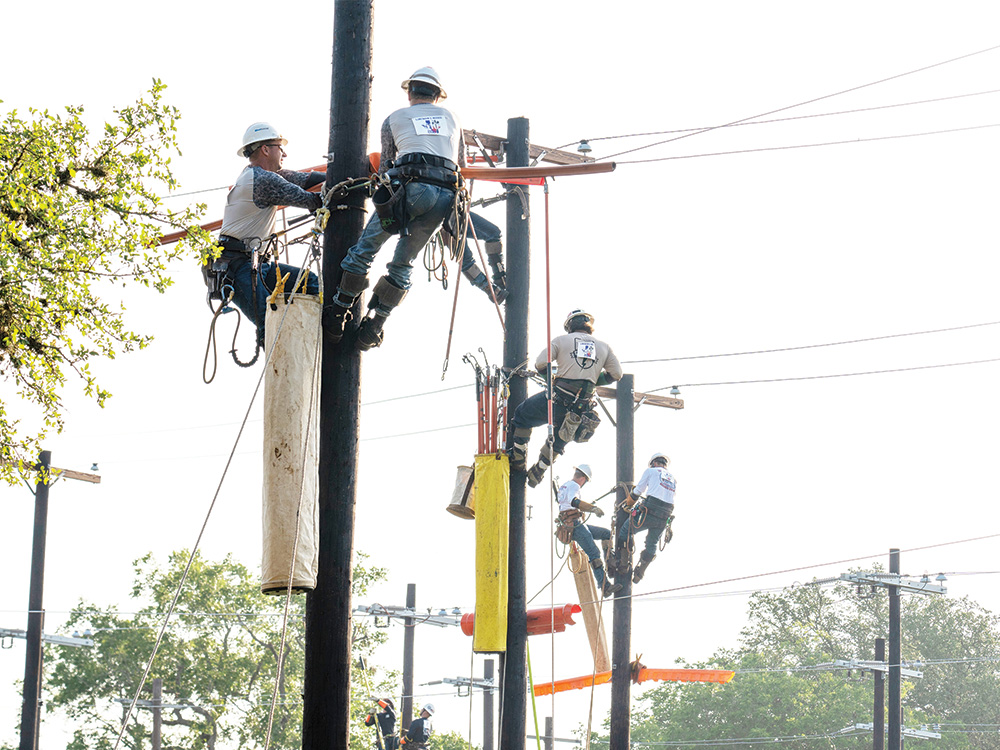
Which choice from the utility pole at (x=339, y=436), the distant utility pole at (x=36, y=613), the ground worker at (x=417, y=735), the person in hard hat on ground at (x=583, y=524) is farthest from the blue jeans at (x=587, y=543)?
the distant utility pole at (x=36, y=613)

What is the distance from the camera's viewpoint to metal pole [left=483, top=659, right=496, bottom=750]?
31.3m

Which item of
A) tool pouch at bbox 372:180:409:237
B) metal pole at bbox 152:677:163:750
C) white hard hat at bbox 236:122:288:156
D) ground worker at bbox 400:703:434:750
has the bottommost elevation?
metal pole at bbox 152:677:163:750

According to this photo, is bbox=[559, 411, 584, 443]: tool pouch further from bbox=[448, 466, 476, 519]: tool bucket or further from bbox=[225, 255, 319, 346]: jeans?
bbox=[225, 255, 319, 346]: jeans

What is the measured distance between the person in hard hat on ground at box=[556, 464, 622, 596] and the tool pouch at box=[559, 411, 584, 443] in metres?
3.25

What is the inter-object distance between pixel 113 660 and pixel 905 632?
88.0 feet

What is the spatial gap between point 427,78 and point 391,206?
1137 millimetres

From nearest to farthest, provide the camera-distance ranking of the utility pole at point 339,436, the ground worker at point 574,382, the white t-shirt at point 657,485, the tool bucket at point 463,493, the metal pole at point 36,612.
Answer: the utility pole at point 339,436 < the tool bucket at point 463,493 < the ground worker at point 574,382 < the white t-shirt at point 657,485 < the metal pole at point 36,612

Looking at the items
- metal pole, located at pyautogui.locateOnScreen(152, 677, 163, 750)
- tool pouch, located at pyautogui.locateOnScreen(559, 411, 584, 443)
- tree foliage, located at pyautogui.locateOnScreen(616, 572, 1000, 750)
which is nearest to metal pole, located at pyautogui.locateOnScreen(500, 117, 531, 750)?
tool pouch, located at pyautogui.locateOnScreen(559, 411, 584, 443)

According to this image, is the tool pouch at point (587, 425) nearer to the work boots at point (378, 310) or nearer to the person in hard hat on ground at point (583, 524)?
the person in hard hat on ground at point (583, 524)

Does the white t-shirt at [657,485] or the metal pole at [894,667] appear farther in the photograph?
the metal pole at [894,667]

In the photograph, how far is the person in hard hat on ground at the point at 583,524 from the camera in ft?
45.8

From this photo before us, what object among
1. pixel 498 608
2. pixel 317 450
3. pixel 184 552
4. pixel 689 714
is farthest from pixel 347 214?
pixel 689 714

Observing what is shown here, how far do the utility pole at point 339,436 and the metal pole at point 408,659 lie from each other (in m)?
23.0

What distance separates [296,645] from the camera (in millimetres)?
35906
